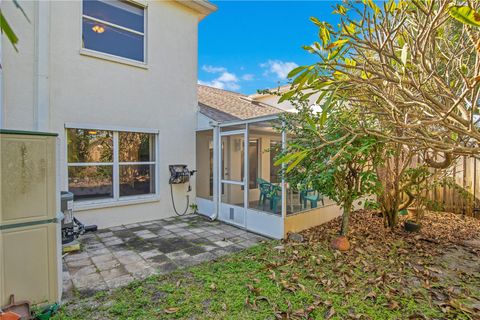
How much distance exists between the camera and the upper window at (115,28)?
Answer: 6402 millimetres

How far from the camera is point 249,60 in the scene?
480 inches

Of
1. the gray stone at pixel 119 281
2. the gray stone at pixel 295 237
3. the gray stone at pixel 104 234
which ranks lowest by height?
the gray stone at pixel 119 281

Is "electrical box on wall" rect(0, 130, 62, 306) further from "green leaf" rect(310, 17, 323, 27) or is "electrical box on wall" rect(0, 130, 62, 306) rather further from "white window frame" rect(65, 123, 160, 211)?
"green leaf" rect(310, 17, 323, 27)

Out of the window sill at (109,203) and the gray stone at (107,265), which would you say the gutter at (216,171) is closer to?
the window sill at (109,203)

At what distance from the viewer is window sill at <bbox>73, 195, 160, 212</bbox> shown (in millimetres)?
6188

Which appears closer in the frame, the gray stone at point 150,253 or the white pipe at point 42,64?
the gray stone at point 150,253

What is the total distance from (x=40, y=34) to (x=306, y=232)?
296 inches

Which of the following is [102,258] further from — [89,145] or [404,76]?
[404,76]

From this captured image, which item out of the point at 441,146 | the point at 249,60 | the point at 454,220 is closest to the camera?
the point at 441,146

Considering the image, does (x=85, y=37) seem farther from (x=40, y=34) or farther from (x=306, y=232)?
(x=306, y=232)

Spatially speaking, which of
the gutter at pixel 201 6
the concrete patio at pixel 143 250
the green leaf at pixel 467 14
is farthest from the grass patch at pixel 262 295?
the gutter at pixel 201 6

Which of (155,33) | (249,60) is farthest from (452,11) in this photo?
(249,60)

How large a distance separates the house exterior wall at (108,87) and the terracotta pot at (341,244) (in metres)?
4.66

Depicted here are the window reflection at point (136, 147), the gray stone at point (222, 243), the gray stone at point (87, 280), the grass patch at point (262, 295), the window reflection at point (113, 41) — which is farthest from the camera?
the window reflection at point (136, 147)
